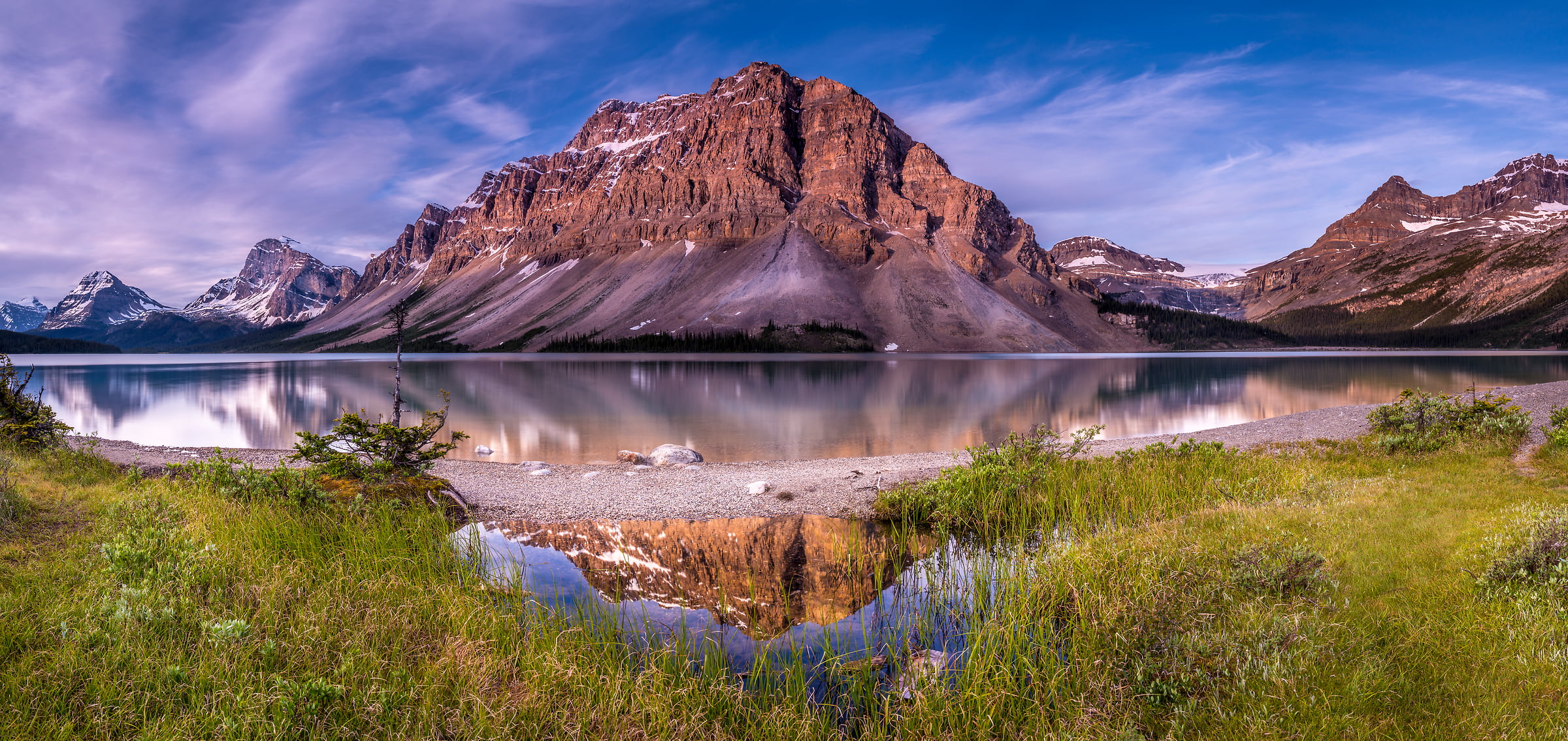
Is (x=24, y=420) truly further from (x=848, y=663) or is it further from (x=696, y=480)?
(x=848, y=663)

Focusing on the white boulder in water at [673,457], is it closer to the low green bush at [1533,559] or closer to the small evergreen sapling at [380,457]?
the small evergreen sapling at [380,457]

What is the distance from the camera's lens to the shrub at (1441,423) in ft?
45.3

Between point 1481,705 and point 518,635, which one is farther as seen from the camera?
point 518,635

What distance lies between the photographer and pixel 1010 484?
1307 centimetres

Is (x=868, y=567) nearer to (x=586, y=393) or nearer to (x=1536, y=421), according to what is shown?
(x=1536, y=421)

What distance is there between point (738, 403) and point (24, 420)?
113ft

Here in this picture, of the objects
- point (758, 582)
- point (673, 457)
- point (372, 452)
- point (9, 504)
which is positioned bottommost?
point (758, 582)

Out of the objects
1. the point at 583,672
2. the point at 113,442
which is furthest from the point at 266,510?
the point at 113,442

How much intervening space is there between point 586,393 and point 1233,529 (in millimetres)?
51627

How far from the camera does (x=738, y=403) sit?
47031mm

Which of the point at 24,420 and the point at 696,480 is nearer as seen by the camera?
the point at 24,420

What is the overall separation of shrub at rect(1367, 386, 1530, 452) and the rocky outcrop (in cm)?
1133

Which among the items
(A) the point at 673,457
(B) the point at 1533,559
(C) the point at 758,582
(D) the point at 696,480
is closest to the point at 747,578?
(C) the point at 758,582

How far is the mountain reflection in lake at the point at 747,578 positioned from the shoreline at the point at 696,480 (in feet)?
3.42
